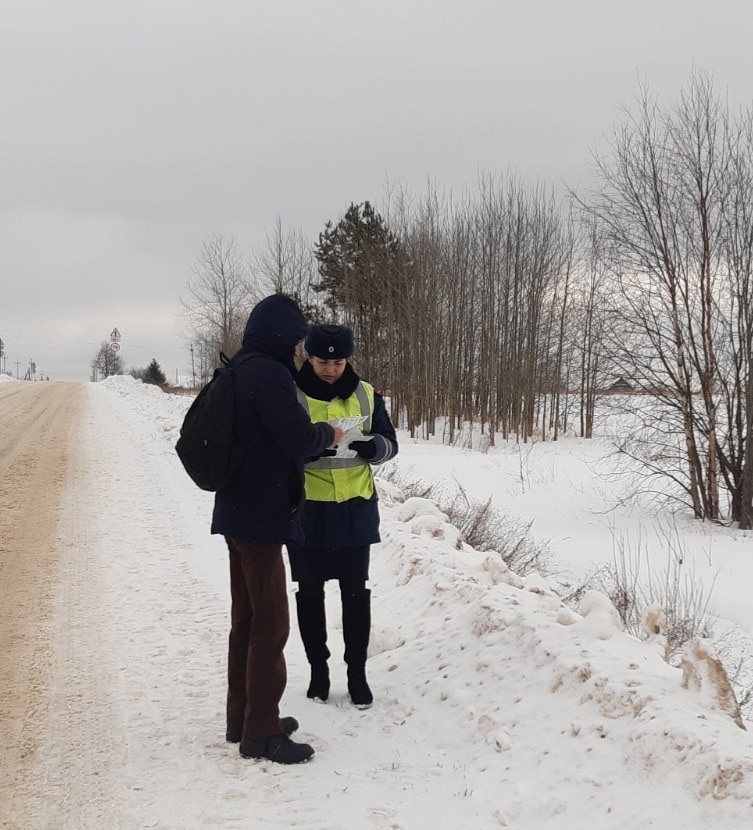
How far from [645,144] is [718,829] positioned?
1505cm

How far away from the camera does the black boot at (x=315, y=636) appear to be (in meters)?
3.95

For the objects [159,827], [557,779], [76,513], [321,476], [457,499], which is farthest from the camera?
[457,499]

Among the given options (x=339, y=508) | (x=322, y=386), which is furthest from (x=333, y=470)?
(x=322, y=386)

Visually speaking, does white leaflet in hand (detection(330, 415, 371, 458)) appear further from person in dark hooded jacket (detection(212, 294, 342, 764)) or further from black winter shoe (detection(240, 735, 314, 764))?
black winter shoe (detection(240, 735, 314, 764))

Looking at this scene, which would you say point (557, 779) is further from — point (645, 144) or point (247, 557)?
point (645, 144)

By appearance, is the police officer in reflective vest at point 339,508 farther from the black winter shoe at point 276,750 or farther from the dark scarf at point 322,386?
the black winter shoe at point 276,750

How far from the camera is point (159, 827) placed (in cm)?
277

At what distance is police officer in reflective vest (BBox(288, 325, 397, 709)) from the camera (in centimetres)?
381

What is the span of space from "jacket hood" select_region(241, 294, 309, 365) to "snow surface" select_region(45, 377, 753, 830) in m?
1.90

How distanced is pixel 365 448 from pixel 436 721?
58.5 inches

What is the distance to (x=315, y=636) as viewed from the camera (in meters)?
3.97

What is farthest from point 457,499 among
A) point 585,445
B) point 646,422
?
point 585,445

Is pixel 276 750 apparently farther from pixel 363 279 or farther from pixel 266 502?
pixel 363 279

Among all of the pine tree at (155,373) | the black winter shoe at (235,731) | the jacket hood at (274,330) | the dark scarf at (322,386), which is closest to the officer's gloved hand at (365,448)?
the dark scarf at (322,386)
